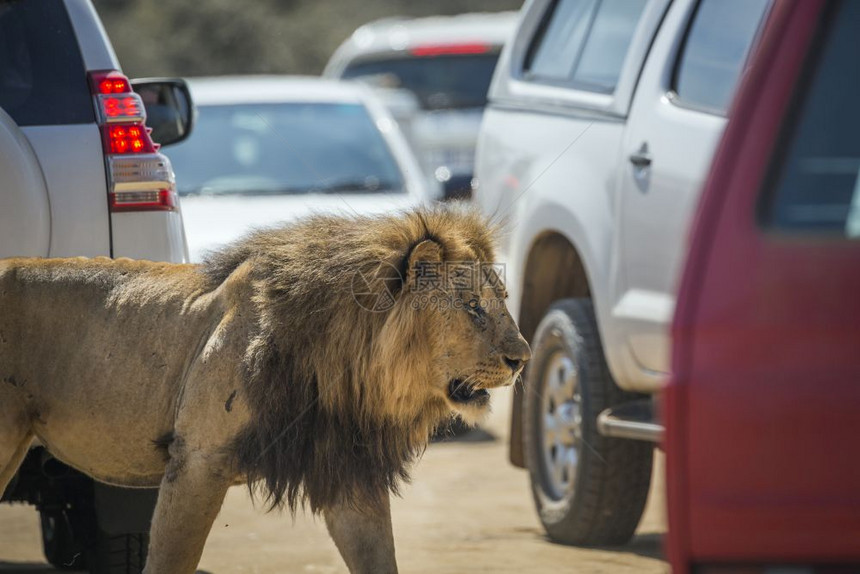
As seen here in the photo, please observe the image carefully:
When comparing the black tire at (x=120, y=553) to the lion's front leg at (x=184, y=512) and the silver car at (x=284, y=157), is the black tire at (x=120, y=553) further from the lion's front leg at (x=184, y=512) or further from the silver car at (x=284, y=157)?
the silver car at (x=284, y=157)

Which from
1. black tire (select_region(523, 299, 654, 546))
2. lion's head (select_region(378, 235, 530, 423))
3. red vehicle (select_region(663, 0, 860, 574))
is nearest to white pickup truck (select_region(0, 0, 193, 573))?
lion's head (select_region(378, 235, 530, 423))

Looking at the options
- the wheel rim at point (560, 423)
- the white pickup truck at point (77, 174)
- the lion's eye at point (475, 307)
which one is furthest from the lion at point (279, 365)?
the wheel rim at point (560, 423)

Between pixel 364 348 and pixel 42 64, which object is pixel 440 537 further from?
pixel 42 64

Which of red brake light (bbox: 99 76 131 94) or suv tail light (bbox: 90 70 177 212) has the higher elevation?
red brake light (bbox: 99 76 131 94)

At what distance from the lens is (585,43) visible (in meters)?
6.58

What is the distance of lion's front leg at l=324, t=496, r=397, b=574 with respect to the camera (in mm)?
4008

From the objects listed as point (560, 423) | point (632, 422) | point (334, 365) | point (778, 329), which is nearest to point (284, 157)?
point (560, 423)

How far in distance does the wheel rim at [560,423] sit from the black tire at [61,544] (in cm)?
194

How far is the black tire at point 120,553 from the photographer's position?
15.8 feet

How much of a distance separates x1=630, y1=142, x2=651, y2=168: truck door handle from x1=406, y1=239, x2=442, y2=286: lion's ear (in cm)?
171

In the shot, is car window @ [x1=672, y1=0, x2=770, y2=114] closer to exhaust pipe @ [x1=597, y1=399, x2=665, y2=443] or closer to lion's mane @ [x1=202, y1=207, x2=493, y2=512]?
exhaust pipe @ [x1=597, y1=399, x2=665, y2=443]

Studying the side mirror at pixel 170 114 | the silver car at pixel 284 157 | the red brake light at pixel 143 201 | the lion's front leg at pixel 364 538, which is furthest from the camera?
the silver car at pixel 284 157

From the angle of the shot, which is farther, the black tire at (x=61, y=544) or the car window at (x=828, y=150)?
the black tire at (x=61, y=544)

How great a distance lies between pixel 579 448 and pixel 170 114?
2.09m
